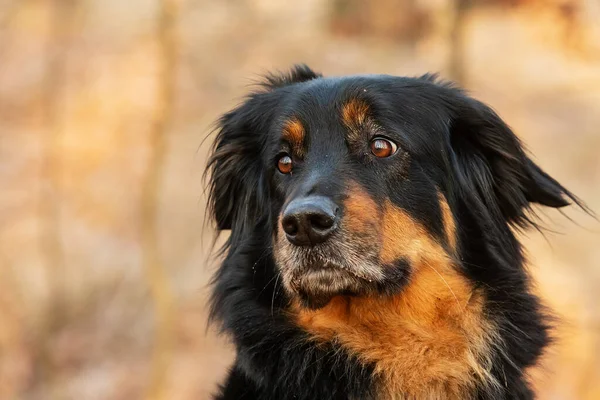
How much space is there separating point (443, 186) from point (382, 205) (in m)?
0.45

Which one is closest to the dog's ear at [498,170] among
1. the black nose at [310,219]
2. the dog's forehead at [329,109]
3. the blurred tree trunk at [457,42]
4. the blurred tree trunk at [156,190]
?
the dog's forehead at [329,109]

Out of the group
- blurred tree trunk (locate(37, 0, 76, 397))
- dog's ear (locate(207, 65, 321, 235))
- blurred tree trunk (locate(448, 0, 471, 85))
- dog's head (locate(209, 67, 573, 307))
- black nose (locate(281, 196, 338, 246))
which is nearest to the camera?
black nose (locate(281, 196, 338, 246))

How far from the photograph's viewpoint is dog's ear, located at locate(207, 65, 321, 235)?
4465 millimetres

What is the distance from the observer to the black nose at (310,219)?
3568 millimetres

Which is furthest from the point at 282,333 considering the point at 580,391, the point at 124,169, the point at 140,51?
the point at 140,51

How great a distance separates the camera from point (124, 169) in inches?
638

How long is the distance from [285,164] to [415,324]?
3.34 feet

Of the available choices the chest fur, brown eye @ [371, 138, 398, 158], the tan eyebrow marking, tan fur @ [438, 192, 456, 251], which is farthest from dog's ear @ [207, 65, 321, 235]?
tan fur @ [438, 192, 456, 251]

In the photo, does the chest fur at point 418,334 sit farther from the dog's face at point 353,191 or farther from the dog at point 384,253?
the dog's face at point 353,191

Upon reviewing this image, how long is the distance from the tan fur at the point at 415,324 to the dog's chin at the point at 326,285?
0.12 meters

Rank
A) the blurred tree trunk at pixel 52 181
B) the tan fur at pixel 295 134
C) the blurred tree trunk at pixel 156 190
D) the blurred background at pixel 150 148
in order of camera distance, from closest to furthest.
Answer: the tan fur at pixel 295 134, the blurred tree trunk at pixel 156 190, the blurred background at pixel 150 148, the blurred tree trunk at pixel 52 181

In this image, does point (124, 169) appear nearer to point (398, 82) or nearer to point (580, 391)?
point (580, 391)

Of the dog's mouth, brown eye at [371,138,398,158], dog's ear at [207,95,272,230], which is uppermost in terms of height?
brown eye at [371,138,398,158]

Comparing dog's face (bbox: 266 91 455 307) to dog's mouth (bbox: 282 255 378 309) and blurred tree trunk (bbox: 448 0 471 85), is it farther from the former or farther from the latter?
blurred tree trunk (bbox: 448 0 471 85)
